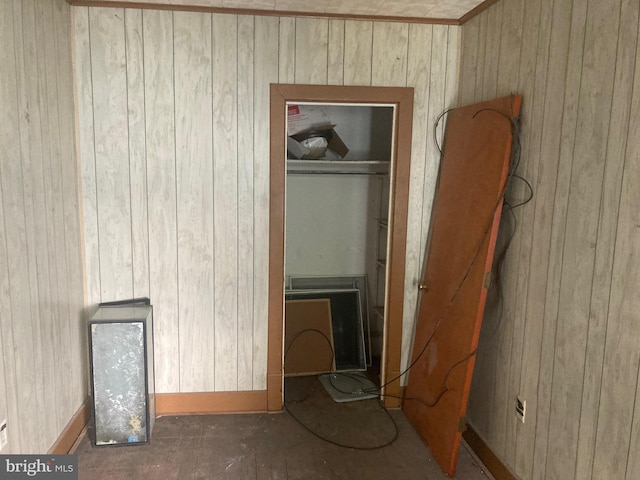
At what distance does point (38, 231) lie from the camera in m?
2.31

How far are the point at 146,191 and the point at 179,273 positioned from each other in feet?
1.72

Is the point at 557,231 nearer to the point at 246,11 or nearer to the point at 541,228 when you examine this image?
the point at 541,228

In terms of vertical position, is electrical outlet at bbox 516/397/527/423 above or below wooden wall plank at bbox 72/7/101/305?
below

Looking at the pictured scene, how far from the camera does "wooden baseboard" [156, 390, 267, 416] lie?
10.3ft

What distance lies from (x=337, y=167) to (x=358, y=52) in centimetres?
99

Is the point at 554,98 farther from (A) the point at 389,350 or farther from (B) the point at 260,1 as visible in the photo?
(A) the point at 389,350

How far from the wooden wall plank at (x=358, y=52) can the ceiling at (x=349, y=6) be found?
66 mm

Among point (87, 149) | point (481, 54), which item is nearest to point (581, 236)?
point (481, 54)

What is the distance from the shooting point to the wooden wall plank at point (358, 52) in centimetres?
295

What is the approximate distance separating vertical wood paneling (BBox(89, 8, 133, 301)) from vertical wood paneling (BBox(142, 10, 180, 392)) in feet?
0.43

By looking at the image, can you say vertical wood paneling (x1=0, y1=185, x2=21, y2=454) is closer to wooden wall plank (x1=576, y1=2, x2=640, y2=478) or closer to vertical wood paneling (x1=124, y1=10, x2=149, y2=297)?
vertical wood paneling (x1=124, y1=10, x2=149, y2=297)

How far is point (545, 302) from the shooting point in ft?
7.11

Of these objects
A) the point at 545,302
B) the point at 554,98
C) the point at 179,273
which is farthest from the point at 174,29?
the point at 545,302

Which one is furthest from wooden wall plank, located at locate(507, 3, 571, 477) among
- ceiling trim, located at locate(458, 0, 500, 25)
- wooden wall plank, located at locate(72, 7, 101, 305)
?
wooden wall plank, located at locate(72, 7, 101, 305)
